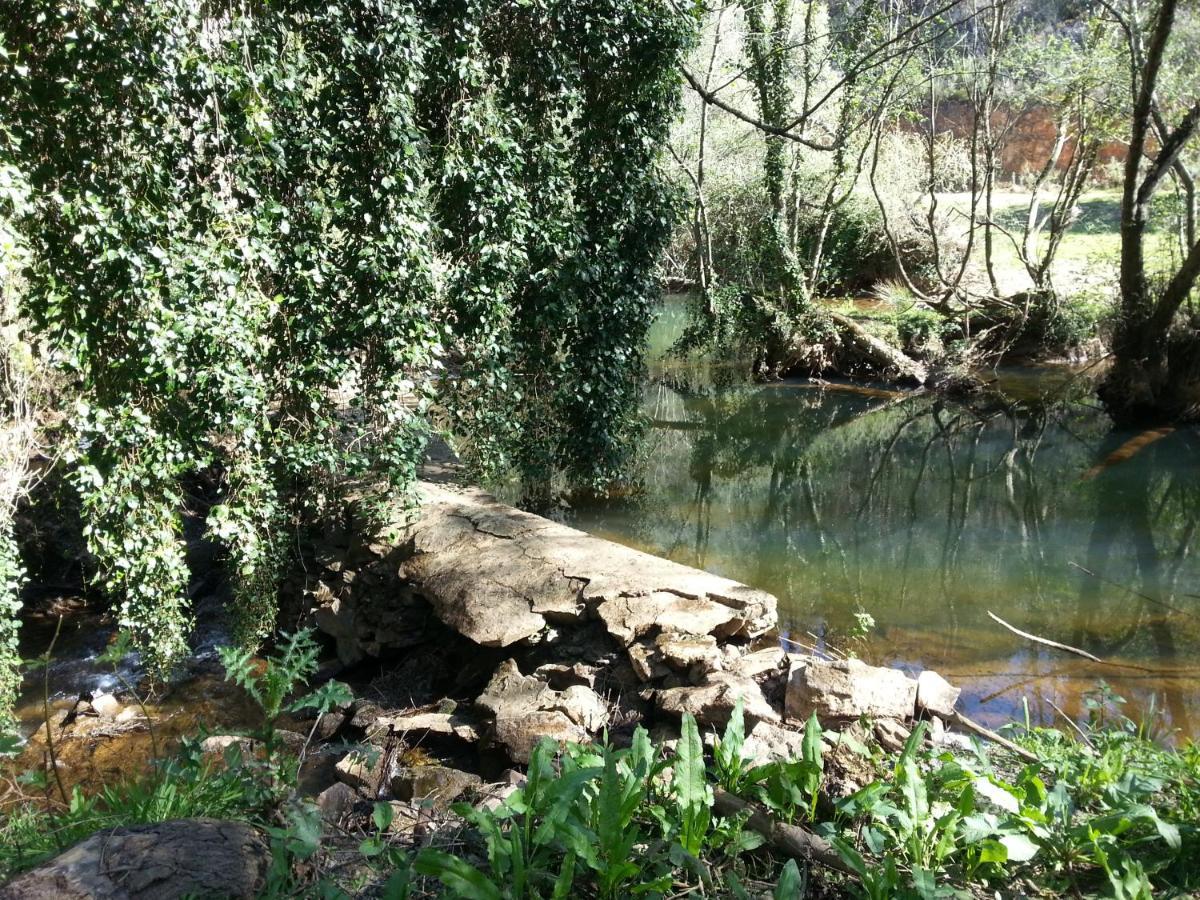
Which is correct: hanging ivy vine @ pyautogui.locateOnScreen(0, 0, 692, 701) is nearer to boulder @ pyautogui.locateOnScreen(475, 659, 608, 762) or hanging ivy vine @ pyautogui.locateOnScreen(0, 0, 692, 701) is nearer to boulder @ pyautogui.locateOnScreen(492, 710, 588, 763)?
boulder @ pyautogui.locateOnScreen(475, 659, 608, 762)

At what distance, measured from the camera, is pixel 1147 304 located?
44.6 feet

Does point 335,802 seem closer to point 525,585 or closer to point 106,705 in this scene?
point 525,585

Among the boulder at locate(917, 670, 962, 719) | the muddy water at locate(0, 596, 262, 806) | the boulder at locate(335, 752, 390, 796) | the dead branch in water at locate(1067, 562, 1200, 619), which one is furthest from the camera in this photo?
the dead branch in water at locate(1067, 562, 1200, 619)

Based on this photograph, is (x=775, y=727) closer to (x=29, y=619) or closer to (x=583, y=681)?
(x=583, y=681)

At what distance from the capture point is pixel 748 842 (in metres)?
2.91

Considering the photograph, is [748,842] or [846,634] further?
[846,634]

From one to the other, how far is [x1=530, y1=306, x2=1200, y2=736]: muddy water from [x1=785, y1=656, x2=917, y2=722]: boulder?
1.82ft

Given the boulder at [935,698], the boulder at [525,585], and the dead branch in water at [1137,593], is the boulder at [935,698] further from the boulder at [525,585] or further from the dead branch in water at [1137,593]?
the dead branch in water at [1137,593]

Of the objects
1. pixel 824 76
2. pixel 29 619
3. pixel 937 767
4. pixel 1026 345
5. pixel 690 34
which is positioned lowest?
pixel 29 619

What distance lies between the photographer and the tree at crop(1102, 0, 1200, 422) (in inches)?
494

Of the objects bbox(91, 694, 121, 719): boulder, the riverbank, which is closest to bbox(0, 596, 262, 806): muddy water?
bbox(91, 694, 121, 719): boulder

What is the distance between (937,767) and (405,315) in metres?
4.73

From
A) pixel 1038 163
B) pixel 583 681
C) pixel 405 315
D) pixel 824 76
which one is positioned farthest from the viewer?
pixel 1038 163

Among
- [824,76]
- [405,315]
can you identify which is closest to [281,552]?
[405,315]
